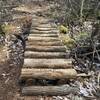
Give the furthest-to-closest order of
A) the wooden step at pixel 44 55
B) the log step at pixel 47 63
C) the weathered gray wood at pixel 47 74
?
the wooden step at pixel 44 55 → the log step at pixel 47 63 → the weathered gray wood at pixel 47 74

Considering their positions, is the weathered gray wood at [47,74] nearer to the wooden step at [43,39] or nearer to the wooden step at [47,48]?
the wooden step at [47,48]

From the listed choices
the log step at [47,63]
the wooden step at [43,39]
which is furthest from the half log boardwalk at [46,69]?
the wooden step at [43,39]

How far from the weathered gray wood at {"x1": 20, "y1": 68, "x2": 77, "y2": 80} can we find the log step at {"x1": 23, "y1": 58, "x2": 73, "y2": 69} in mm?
209

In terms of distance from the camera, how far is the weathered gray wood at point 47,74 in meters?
4.83

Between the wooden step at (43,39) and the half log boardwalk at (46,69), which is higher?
the wooden step at (43,39)

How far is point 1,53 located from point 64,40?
202 cm

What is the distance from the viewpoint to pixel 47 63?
17.5 feet

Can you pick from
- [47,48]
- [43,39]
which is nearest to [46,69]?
[47,48]

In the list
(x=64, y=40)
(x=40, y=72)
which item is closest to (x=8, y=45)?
(x=64, y=40)

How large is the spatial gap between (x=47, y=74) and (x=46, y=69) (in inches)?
9.0

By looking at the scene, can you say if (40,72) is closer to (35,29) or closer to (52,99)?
(52,99)

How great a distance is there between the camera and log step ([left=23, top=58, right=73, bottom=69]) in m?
5.21

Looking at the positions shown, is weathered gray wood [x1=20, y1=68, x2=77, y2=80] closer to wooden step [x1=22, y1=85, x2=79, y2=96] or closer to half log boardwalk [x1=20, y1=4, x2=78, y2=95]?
half log boardwalk [x1=20, y1=4, x2=78, y2=95]

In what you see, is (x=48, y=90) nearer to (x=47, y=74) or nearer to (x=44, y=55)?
(x=47, y=74)
